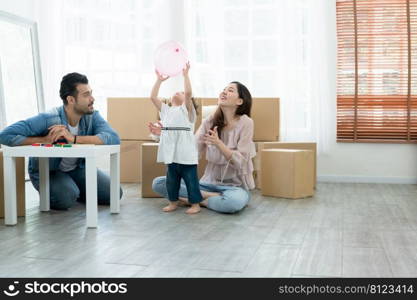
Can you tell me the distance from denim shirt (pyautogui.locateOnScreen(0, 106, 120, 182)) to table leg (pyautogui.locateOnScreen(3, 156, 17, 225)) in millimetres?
148

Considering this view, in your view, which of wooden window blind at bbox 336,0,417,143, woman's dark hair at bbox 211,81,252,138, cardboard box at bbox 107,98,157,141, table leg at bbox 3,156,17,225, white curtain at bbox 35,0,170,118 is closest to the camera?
table leg at bbox 3,156,17,225

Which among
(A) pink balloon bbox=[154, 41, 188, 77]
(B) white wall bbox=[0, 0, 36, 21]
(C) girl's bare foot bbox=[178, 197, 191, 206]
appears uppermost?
(B) white wall bbox=[0, 0, 36, 21]

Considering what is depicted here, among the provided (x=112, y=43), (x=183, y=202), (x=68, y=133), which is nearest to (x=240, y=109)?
(x=183, y=202)

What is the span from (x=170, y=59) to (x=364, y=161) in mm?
2782

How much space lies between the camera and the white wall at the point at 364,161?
536 cm

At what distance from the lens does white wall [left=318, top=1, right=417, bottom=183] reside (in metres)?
5.36

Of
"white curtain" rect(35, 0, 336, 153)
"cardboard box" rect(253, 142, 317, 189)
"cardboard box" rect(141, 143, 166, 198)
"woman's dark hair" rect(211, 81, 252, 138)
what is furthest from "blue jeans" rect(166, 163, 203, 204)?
"white curtain" rect(35, 0, 336, 153)

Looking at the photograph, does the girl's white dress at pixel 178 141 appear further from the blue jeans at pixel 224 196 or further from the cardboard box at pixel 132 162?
the cardboard box at pixel 132 162

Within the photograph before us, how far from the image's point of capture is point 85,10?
229 inches

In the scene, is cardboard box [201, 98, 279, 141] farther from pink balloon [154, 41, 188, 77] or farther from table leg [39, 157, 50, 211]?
table leg [39, 157, 50, 211]

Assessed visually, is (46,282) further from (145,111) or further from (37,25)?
(37,25)

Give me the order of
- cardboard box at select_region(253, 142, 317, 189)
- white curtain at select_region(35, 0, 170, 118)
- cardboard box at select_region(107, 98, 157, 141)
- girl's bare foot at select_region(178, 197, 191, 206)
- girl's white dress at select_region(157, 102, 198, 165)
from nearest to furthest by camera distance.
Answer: girl's white dress at select_region(157, 102, 198, 165)
girl's bare foot at select_region(178, 197, 191, 206)
cardboard box at select_region(253, 142, 317, 189)
cardboard box at select_region(107, 98, 157, 141)
white curtain at select_region(35, 0, 170, 118)

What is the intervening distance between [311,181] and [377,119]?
57.8 inches

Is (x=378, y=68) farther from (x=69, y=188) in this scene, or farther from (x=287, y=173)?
(x=69, y=188)
